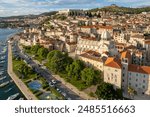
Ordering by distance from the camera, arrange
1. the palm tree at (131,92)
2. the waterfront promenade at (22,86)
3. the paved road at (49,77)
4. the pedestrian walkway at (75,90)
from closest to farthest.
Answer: the palm tree at (131,92)
the pedestrian walkway at (75,90)
the paved road at (49,77)
the waterfront promenade at (22,86)

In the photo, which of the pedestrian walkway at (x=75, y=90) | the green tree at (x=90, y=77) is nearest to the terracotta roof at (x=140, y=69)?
the green tree at (x=90, y=77)

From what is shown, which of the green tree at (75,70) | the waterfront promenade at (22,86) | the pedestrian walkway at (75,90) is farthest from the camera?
the green tree at (75,70)

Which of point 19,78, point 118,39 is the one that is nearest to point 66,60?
point 19,78

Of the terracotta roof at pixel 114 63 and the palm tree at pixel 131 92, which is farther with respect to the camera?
the terracotta roof at pixel 114 63

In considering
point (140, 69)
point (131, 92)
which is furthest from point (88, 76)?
point (140, 69)

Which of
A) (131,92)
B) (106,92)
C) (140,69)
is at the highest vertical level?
(140,69)

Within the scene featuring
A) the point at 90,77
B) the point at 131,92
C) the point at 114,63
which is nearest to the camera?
the point at 131,92

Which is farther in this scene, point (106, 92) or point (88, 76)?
point (88, 76)

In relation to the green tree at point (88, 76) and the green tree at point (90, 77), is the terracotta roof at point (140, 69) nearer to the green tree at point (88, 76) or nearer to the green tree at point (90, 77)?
the green tree at point (90, 77)

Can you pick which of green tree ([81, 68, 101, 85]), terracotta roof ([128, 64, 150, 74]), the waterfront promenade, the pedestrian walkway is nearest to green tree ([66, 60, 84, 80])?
the pedestrian walkway

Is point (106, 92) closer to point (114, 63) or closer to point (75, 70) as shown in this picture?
point (114, 63)

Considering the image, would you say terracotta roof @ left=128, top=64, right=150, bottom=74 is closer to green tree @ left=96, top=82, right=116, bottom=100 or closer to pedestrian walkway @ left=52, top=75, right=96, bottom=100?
green tree @ left=96, top=82, right=116, bottom=100
